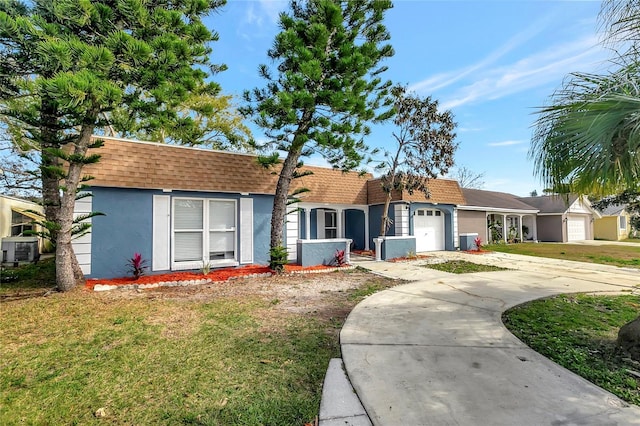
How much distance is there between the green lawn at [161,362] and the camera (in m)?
2.58

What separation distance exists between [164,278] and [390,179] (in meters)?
9.98

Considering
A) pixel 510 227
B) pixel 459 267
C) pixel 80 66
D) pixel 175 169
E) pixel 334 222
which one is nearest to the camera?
pixel 80 66

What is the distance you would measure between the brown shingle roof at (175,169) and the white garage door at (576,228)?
27.5m

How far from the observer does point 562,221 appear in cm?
2470

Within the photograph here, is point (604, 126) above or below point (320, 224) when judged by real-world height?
above

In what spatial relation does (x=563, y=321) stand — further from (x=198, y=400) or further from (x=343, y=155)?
(x=343, y=155)

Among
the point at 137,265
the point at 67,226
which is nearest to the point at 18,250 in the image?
the point at 137,265

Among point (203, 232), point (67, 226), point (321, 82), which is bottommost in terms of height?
point (203, 232)

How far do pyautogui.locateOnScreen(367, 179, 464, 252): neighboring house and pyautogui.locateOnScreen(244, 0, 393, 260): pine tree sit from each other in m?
5.68

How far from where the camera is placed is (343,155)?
1035cm

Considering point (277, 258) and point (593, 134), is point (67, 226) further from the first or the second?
point (593, 134)

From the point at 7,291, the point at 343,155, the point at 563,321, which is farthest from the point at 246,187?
the point at 563,321

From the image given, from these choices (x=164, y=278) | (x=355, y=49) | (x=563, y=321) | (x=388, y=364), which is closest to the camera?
(x=388, y=364)

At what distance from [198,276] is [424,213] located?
1244 centimetres
